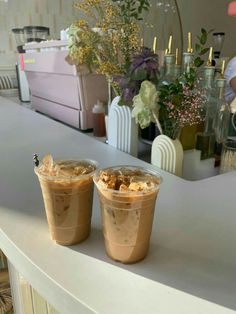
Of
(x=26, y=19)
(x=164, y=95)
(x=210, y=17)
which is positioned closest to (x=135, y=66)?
(x=164, y=95)

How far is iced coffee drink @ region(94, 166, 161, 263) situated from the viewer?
40 centimetres

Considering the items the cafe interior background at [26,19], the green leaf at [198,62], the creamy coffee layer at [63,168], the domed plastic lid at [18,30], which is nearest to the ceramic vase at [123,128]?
the green leaf at [198,62]

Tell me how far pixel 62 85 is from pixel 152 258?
1005mm

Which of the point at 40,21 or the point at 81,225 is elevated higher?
the point at 40,21

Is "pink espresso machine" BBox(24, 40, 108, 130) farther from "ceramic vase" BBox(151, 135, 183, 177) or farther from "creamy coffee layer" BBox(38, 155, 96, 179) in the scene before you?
"creamy coffee layer" BBox(38, 155, 96, 179)

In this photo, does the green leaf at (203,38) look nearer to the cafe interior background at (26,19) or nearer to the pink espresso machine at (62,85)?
the pink espresso machine at (62,85)

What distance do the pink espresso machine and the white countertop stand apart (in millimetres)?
533

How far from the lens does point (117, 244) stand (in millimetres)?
426

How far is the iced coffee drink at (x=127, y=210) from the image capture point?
1.30ft

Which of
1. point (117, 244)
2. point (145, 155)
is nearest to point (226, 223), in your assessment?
point (117, 244)

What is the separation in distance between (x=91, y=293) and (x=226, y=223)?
278mm

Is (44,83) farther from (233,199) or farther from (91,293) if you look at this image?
(91,293)

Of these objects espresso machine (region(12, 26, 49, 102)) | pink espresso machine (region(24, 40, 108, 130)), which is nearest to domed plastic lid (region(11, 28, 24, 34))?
espresso machine (region(12, 26, 49, 102))

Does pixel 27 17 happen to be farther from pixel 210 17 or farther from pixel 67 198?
pixel 67 198
